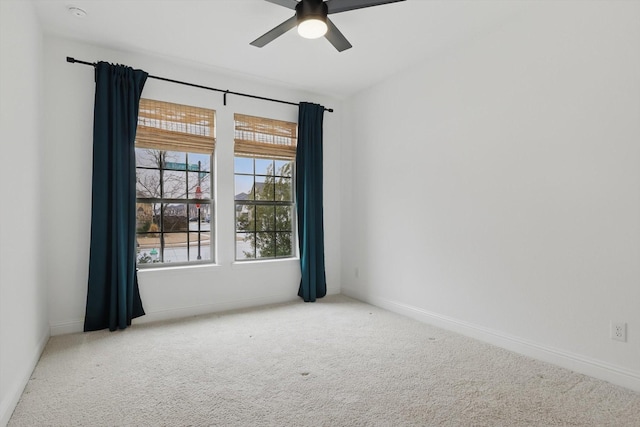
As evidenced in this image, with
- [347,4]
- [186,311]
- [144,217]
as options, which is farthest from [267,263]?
[347,4]

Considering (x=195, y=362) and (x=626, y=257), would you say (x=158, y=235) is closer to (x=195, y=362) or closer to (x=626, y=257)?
(x=195, y=362)

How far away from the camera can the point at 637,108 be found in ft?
7.34

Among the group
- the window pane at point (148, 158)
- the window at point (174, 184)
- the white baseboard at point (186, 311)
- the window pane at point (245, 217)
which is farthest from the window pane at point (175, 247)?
the window pane at point (148, 158)

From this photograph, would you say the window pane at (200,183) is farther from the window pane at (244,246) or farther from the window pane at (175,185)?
the window pane at (244,246)

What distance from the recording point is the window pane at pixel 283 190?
14.9ft

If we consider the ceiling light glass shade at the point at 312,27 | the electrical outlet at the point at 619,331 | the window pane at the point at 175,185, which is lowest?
the electrical outlet at the point at 619,331

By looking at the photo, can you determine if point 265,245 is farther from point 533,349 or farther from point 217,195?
point 533,349

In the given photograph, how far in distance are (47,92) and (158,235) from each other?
1580 mm

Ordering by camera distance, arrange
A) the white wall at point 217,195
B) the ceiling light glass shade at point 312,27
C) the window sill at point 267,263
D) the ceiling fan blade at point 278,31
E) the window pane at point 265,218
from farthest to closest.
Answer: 1. the window pane at point 265,218
2. the window sill at point 267,263
3. the white wall at point 217,195
4. the ceiling fan blade at point 278,31
5. the ceiling light glass shade at point 312,27

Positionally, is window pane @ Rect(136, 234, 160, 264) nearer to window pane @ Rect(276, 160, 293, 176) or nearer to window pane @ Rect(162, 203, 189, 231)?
window pane @ Rect(162, 203, 189, 231)

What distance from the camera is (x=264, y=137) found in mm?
4301

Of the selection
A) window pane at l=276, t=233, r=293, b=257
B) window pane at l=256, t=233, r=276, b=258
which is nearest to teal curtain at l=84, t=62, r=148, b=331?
window pane at l=256, t=233, r=276, b=258

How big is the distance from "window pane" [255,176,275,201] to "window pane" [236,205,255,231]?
0.60ft

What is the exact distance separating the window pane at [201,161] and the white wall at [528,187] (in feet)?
6.62
